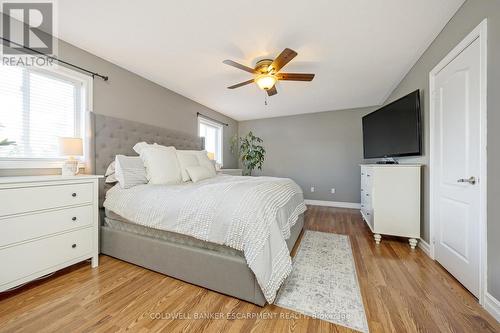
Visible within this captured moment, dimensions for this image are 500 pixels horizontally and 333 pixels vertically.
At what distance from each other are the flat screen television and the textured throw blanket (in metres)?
1.90

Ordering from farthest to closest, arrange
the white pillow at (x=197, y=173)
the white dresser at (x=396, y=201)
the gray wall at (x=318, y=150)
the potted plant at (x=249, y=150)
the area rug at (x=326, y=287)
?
the potted plant at (x=249, y=150), the gray wall at (x=318, y=150), the white pillow at (x=197, y=173), the white dresser at (x=396, y=201), the area rug at (x=326, y=287)

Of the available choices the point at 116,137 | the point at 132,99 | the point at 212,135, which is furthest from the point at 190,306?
the point at 212,135

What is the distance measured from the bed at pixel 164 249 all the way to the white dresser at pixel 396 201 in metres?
1.37

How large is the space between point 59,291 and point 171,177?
138 centimetres

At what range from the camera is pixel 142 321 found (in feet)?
4.25

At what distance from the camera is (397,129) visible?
9.22 feet

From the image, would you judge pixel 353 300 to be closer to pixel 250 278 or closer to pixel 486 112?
pixel 250 278

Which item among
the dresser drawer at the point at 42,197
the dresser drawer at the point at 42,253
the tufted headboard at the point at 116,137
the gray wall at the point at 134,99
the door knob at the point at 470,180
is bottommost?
the dresser drawer at the point at 42,253

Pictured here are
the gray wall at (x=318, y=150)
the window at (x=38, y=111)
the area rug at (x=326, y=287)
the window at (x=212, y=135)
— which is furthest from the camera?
the gray wall at (x=318, y=150)

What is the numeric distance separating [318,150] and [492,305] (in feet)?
13.2

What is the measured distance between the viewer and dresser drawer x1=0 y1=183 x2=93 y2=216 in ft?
4.78

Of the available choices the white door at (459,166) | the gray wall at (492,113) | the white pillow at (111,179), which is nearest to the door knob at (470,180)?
the white door at (459,166)

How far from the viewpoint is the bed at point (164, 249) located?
146 cm

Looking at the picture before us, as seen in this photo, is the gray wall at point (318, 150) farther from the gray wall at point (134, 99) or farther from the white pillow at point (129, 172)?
the white pillow at point (129, 172)
